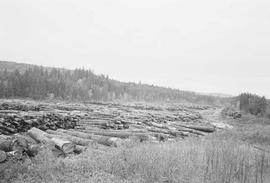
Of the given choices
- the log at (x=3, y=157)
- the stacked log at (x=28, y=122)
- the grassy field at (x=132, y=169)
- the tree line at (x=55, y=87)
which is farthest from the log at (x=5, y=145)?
the tree line at (x=55, y=87)

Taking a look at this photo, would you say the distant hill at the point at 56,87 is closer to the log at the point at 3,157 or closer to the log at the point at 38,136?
the log at the point at 38,136

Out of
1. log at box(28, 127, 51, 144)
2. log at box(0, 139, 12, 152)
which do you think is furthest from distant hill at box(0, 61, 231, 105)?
log at box(0, 139, 12, 152)

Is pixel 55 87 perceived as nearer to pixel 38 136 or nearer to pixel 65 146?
pixel 38 136

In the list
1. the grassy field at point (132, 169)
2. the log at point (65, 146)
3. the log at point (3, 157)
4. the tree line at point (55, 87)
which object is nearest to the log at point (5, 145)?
the log at point (3, 157)

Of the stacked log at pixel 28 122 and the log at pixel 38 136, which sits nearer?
the log at pixel 38 136

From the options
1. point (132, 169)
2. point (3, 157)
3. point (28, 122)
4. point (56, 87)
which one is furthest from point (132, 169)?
point (56, 87)

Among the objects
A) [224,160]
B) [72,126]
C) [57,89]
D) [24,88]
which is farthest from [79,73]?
[224,160]

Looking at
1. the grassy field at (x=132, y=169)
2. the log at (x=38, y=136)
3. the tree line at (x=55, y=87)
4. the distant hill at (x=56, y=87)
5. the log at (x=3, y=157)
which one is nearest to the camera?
the grassy field at (x=132, y=169)

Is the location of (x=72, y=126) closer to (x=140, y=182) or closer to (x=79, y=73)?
(x=140, y=182)

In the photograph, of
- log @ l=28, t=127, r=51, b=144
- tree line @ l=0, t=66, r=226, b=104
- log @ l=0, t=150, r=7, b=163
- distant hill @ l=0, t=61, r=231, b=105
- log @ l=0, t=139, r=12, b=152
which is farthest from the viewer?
distant hill @ l=0, t=61, r=231, b=105

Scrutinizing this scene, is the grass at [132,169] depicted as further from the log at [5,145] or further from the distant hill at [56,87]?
the distant hill at [56,87]

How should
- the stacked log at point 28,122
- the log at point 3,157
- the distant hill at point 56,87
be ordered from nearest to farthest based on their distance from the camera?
1. the log at point 3,157
2. the stacked log at point 28,122
3. the distant hill at point 56,87

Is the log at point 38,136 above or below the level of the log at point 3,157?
below

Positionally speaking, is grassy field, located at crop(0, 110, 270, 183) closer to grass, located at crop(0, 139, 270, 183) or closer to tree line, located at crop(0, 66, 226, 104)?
grass, located at crop(0, 139, 270, 183)
